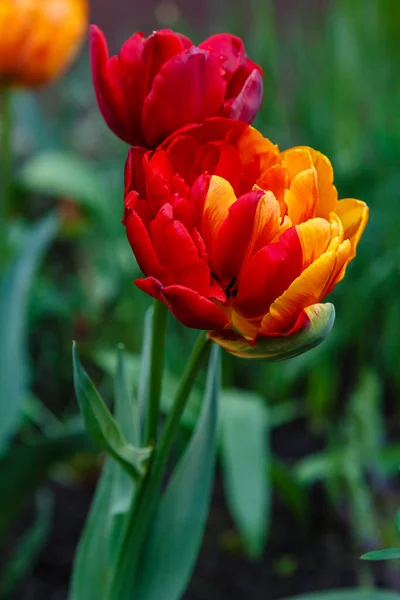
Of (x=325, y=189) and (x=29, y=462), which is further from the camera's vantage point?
(x=29, y=462)

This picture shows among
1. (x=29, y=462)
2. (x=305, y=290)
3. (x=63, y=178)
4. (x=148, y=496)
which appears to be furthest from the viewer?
(x=63, y=178)

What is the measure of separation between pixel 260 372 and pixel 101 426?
26.4 inches

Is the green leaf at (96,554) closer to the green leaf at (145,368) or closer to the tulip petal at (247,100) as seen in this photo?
the green leaf at (145,368)

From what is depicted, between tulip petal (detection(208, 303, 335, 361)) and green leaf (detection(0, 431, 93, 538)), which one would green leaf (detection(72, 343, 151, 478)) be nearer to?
tulip petal (detection(208, 303, 335, 361))

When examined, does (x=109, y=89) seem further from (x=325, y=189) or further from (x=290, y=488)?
(x=290, y=488)

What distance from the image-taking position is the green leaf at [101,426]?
1.29 ft

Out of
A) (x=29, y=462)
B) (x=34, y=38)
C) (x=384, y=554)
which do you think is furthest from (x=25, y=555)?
(x=34, y=38)

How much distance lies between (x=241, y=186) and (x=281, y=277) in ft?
0.19

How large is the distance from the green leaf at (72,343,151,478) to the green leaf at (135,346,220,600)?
7 cm

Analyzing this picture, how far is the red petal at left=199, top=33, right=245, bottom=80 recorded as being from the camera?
1.27 feet

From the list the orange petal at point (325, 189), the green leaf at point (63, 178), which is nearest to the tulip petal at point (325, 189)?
the orange petal at point (325, 189)

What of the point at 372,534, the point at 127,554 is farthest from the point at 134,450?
the point at 372,534

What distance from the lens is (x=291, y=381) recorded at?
106cm

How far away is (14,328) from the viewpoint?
736 mm
